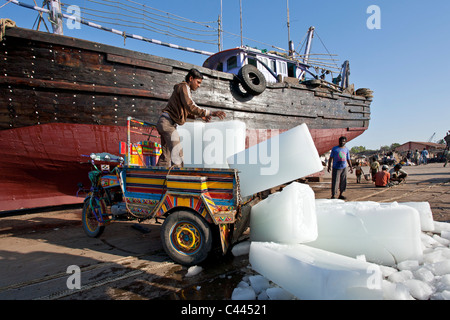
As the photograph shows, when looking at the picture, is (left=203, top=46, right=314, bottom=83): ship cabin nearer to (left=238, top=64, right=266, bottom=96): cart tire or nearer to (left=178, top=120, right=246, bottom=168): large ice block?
(left=238, top=64, right=266, bottom=96): cart tire

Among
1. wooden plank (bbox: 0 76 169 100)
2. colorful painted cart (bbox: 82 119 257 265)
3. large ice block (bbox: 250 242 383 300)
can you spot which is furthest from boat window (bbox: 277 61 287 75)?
large ice block (bbox: 250 242 383 300)

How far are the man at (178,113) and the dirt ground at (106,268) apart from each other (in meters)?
1.26

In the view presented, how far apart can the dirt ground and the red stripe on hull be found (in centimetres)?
169

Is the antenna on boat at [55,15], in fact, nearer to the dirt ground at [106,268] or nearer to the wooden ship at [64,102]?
the wooden ship at [64,102]

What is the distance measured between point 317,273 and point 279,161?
46.3 inches

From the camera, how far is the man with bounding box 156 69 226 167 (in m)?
2.88

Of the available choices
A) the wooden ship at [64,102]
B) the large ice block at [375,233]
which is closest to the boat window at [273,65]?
the wooden ship at [64,102]

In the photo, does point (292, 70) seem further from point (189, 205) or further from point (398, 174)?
point (189, 205)

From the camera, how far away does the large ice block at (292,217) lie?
6.37ft

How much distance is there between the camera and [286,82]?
9062 millimetres
